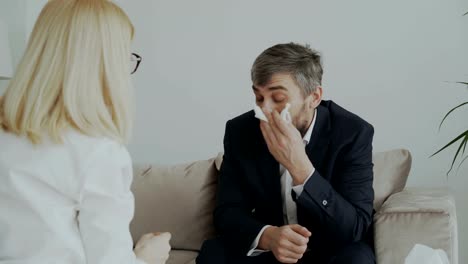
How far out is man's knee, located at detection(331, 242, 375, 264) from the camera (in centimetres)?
166

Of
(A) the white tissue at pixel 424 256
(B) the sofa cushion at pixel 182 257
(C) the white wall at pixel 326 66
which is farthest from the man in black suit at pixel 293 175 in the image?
(C) the white wall at pixel 326 66

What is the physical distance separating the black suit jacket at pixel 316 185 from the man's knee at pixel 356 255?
0.19ft

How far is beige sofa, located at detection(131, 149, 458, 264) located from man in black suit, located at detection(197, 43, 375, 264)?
9cm

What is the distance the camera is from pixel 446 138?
2535 millimetres

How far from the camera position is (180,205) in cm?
238

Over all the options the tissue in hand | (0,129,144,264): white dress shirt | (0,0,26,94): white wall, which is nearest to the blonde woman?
(0,129,144,264): white dress shirt

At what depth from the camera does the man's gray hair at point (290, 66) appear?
75.5 inches

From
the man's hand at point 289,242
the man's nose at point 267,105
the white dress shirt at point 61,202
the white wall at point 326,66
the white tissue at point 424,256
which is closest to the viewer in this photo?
the white dress shirt at point 61,202

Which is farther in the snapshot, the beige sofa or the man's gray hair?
the man's gray hair

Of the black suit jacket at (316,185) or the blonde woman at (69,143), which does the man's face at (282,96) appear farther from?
the blonde woman at (69,143)

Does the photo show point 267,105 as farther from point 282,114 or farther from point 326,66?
point 326,66

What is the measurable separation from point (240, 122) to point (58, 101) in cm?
101

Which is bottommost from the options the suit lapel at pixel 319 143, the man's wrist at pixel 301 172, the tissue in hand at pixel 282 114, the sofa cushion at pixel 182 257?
the sofa cushion at pixel 182 257

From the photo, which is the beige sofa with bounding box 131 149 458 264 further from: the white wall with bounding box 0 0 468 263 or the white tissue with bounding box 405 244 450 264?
the white wall with bounding box 0 0 468 263
